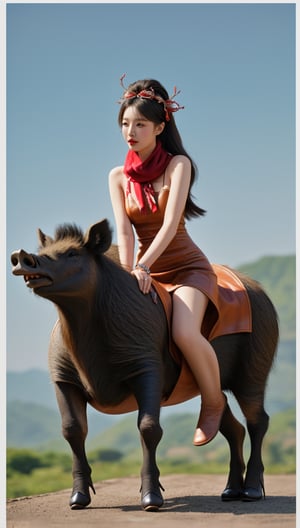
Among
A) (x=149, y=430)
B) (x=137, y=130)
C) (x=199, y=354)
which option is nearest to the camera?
(x=149, y=430)

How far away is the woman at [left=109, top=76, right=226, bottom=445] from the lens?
3.85 metres

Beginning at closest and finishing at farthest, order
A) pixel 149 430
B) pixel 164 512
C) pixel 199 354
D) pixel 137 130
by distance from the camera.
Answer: pixel 149 430 → pixel 164 512 → pixel 199 354 → pixel 137 130

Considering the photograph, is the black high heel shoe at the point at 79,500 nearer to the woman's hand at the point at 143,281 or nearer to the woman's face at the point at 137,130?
the woman's hand at the point at 143,281

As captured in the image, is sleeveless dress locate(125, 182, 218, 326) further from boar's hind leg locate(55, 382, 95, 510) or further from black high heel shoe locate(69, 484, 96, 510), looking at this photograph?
black high heel shoe locate(69, 484, 96, 510)

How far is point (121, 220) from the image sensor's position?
13.3 feet

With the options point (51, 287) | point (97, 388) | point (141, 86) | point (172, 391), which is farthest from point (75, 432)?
point (141, 86)

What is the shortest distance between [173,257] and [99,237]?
0.56 meters

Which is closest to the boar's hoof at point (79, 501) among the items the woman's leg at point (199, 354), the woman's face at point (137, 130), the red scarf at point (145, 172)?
the woman's leg at point (199, 354)

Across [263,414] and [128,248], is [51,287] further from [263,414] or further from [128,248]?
[263,414]

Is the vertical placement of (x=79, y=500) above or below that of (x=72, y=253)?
below

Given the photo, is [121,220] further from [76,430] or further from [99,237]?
[76,430]

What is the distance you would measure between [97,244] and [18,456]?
5.13 metres

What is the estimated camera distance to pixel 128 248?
4.00 meters

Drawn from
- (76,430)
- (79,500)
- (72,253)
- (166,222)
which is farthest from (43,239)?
(79,500)
